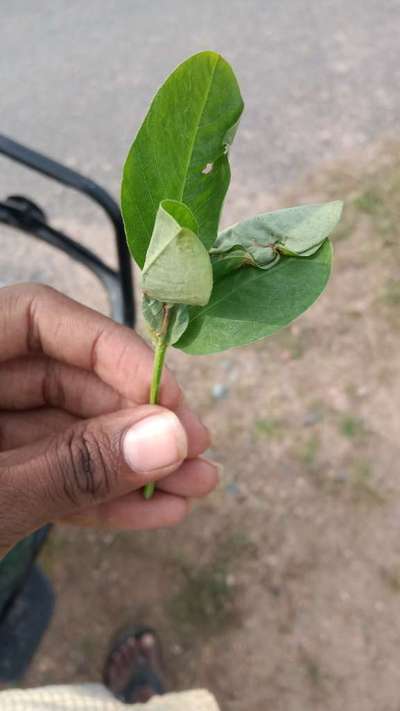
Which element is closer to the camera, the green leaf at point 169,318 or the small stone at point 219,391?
the green leaf at point 169,318


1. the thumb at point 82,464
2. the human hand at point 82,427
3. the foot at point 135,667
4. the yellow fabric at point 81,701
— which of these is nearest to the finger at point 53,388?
the human hand at point 82,427

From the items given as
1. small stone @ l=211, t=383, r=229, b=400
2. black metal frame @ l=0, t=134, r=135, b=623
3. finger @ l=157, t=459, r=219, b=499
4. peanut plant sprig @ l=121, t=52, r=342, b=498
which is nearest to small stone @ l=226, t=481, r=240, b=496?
small stone @ l=211, t=383, r=229, b=400

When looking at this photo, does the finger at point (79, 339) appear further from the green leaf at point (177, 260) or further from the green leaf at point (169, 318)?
the green leaf at point (177, 260)

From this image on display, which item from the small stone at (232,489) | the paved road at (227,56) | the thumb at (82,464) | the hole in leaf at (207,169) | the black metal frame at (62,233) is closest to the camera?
the hole in leaf at (207,169)

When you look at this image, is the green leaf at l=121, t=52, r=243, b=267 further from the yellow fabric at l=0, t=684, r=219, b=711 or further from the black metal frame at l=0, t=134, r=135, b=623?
the yellow fabric at l=0, t=684, r=219, b=711

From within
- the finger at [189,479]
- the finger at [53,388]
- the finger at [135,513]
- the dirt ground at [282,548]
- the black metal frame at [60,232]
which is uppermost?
the black metal frame at [60,232]

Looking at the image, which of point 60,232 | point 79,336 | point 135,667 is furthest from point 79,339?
point 135,667
